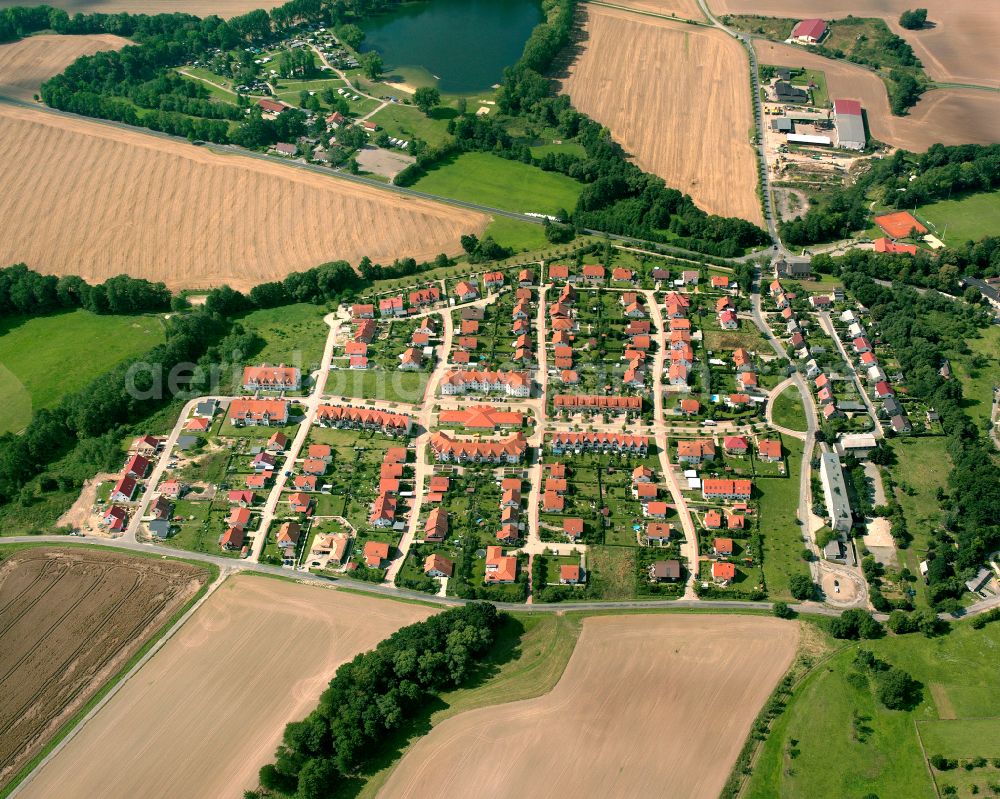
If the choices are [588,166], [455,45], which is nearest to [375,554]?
[588,166]

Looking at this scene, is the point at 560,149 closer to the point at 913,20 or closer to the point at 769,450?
the point at 769,450

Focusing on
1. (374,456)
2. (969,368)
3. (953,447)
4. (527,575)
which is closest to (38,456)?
(374,456)

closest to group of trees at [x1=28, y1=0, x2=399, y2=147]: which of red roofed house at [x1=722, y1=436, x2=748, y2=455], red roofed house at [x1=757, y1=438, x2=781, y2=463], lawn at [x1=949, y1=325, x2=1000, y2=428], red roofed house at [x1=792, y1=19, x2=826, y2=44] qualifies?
red roofed house at [x1=792, y1=19, x2=826, y2=44]

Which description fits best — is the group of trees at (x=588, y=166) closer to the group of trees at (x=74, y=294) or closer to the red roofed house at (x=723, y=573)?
the group of trees at (x=74, y=294)

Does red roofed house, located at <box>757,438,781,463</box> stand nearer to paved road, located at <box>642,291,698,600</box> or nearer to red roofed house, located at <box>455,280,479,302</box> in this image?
paved road, located at <box>642,291,698,600</box>

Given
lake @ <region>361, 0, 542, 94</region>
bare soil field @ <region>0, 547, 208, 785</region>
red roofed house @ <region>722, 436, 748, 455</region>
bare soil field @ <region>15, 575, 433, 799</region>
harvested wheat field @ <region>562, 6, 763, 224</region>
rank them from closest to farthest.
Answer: bare soil field @ <region>15, 575, 433, 799</region>, bare soil field @ <region>0, 547, 208, 785</region>, red roofed house @ <region>722, 436, 748, 455</region>, harvested wheat field @ <region>562, 6, 763, 224</region>, lake @ <region>361, 0, 542, 94</region>

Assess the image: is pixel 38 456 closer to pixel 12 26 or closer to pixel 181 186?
pixel 181 186

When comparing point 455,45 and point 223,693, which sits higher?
point 455,45
